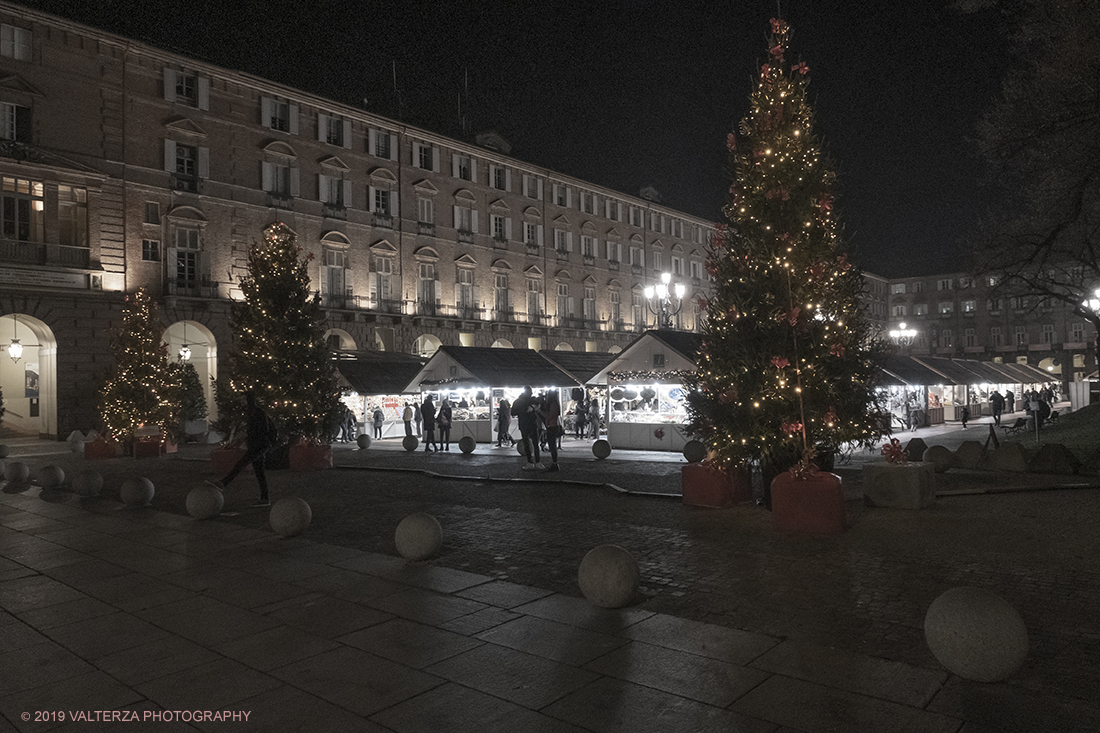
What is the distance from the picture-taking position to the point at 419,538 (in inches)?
307

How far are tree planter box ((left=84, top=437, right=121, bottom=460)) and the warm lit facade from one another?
295 inches

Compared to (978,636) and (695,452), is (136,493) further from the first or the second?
(978,636)

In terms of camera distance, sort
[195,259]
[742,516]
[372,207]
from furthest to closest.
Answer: [372,207] → [195,259] → [742,516]

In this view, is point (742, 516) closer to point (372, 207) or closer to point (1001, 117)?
point (1001, 117)

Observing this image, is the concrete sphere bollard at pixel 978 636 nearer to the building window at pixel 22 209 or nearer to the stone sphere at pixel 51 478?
the stone sphere at pixel 51 478

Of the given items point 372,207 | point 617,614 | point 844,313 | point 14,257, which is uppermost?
point 372,207

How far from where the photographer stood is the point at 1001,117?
13914mm

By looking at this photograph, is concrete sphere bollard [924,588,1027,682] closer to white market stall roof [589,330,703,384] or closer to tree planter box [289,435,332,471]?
tree planter box [289,435,332,471]

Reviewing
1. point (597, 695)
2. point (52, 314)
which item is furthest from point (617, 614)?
point (52, 314)

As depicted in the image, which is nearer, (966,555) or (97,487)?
(966,555)

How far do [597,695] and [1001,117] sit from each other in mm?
14407

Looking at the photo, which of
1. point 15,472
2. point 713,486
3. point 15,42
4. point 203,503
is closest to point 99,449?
point 15,472

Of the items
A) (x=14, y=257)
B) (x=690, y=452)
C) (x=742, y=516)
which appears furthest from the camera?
(x=14, y=257)

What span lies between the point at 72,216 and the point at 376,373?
13.8m
